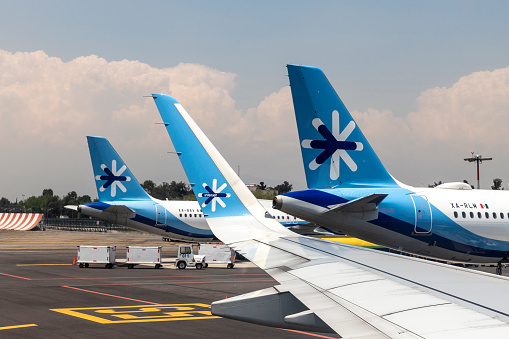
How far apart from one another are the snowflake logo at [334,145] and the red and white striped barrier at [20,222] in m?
91.1

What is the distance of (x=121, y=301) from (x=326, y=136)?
9144 millimetres

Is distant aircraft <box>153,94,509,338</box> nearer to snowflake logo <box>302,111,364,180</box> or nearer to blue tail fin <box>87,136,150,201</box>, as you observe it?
snowflake logo <box>302,111,364,180</box>

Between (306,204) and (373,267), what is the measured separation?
11.5 m

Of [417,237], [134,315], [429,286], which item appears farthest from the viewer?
[417,237]

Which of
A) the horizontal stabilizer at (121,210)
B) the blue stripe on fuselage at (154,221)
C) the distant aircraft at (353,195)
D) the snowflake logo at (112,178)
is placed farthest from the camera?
the snowflake logo at (112,178)

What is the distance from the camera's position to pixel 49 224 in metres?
132

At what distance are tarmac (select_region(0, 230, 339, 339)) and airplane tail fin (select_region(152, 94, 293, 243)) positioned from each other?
5.09m

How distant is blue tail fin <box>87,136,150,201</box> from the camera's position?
4178 centimetres

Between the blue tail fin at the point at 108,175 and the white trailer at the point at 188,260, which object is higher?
Result: the blue tail fin at the point at 108,175

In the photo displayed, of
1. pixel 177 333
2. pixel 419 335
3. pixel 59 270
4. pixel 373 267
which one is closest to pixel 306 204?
pixel 177 333

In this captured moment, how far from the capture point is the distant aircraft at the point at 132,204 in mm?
40781

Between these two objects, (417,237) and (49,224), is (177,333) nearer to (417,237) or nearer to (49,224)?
(417,237)

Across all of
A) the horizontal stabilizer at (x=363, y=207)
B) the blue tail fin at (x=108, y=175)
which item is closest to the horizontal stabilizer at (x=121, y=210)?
the blue tail fin at (x=108, y=175)

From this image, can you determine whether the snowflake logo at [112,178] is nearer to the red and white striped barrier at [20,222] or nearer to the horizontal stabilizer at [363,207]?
the horizontal stabilizer at [363,207]
